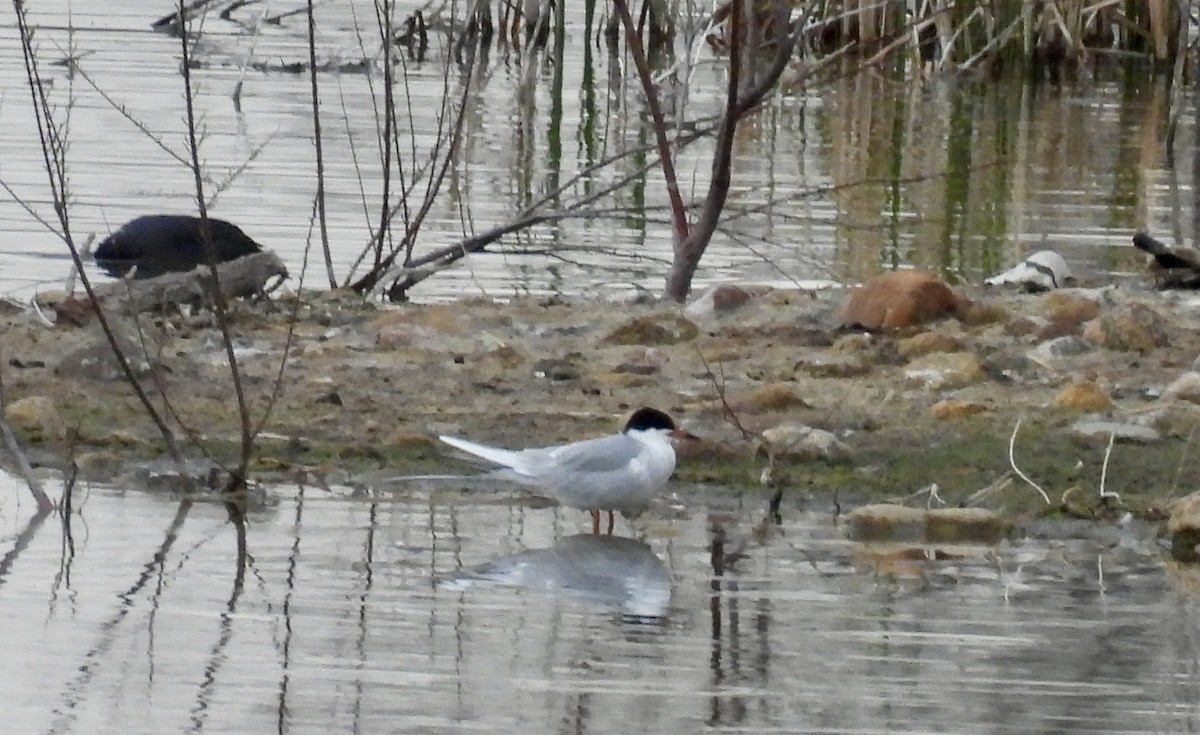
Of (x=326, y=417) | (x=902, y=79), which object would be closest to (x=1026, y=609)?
(x=326, y=417)

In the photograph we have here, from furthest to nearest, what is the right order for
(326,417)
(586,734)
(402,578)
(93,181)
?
(93,181) → (326,417) → (402,578) → (586,734)

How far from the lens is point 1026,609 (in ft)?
17.9

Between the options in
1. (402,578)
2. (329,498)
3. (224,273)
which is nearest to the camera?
(402,578)

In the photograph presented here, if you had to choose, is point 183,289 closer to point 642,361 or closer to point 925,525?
point 642,361

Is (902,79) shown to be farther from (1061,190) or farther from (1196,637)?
(1196,637)

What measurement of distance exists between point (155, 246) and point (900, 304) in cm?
431

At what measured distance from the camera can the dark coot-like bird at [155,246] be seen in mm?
11352

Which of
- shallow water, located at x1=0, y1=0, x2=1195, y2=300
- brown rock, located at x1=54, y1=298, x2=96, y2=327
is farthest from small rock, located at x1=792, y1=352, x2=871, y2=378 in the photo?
brown rock, located at x1=54, y1=298, x2=96, y2=327

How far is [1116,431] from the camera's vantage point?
23.2 ft

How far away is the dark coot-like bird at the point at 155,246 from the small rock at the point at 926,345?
4.02 metres

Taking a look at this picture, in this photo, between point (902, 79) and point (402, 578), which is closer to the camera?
point (402, 578)

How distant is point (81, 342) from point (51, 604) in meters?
3.10

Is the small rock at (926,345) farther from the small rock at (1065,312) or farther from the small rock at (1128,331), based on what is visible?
the small rock at (1128,331)

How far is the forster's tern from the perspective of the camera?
6141 millimetres
